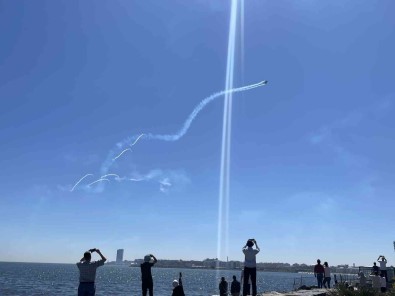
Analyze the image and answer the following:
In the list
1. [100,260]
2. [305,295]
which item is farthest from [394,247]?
[100,260]

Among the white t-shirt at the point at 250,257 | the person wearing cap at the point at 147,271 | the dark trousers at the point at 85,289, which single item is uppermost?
the white t-shirt at the point at 250,257

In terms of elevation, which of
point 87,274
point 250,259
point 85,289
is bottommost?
point 85,289

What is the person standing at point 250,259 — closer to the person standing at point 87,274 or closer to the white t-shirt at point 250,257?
the white t-shirt at point 250,257

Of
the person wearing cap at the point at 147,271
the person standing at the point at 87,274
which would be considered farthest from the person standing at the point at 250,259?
the person standing at the point at 87,274

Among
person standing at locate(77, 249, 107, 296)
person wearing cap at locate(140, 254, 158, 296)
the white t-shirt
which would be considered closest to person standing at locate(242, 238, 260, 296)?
the white t-shirt

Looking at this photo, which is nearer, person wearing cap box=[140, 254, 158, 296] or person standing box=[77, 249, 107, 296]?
person standing box=[77, 249, 107, 296]

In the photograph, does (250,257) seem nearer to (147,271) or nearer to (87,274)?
(147,271)

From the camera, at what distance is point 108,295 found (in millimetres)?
56906

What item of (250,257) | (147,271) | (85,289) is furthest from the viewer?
(250,257)

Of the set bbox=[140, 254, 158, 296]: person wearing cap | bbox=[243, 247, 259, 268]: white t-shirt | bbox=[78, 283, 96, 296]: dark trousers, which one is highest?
bbox=[243, 247, 259, 268]: white t-shirt

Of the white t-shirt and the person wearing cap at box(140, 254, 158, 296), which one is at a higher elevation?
the white t-shirt

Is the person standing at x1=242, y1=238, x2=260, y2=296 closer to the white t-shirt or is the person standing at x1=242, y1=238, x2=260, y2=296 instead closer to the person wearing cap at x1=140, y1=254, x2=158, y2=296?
the white t-shirt

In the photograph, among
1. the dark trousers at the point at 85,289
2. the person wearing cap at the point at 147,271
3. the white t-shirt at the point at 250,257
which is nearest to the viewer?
the dark trousers at the point at 85,289

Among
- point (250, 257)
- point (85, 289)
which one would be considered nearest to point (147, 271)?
point (85, 289)
